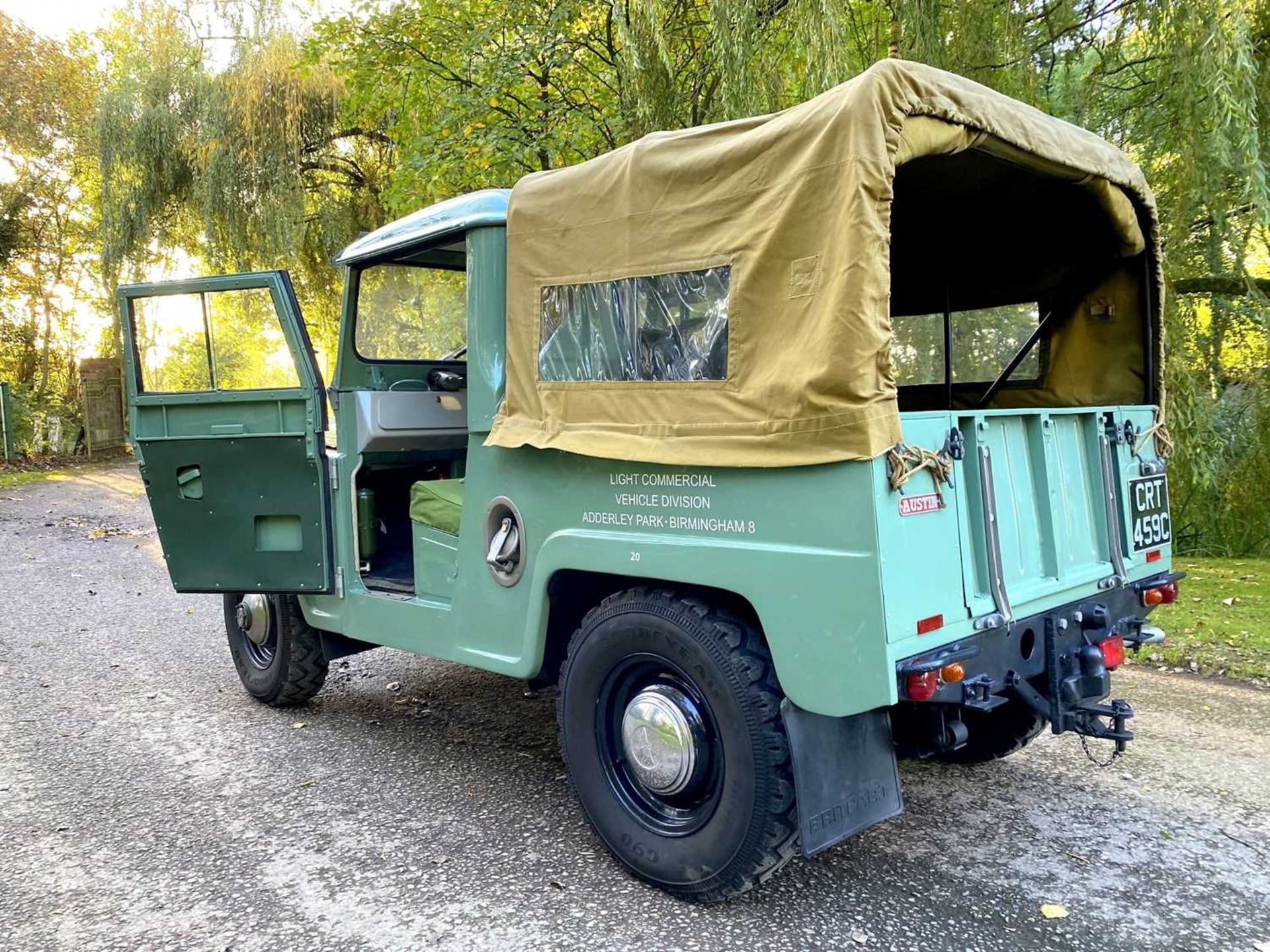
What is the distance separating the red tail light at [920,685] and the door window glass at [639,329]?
1.08m

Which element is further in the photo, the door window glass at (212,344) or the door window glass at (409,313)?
the door window glass at (409,313)

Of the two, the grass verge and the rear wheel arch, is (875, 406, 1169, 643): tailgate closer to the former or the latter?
the rear wheel arch

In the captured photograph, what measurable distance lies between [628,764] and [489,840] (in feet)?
2.34

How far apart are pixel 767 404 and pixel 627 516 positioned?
0.67 meters

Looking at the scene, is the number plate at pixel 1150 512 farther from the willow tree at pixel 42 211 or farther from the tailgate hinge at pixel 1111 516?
Answer: the willow tree at pixel 42 211

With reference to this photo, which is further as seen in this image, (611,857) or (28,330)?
(28,330)

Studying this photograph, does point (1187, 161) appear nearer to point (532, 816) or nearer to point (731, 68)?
point (731, 68)

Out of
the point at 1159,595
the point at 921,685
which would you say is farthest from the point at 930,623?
the point at 1159,595

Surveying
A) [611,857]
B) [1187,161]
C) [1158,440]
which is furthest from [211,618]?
[1187,161]

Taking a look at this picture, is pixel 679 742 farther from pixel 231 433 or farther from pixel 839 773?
pixel 231 433

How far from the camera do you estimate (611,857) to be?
11.1ft

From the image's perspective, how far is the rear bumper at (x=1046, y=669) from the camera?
277 cm

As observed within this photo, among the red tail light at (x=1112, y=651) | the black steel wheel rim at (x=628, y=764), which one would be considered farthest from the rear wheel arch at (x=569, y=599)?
the red tail light at (x=1112, y=651)

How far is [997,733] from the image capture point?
13.0 feet
